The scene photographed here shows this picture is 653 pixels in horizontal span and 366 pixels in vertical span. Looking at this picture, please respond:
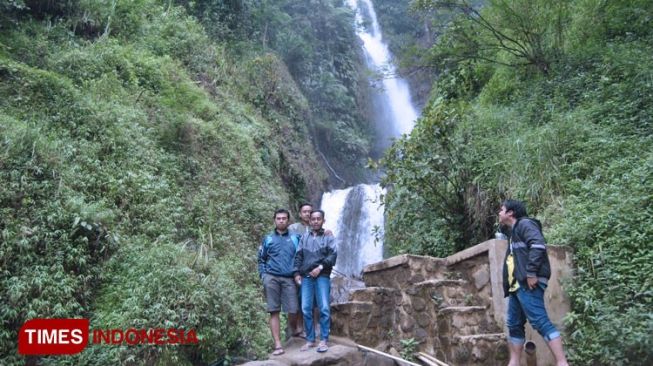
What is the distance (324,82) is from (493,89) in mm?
9959

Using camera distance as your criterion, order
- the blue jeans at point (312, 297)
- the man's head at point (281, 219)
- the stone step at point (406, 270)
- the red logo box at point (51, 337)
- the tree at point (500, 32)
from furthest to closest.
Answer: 1. the tree at point (500, 32)
2. the stone step at point (406, 270)
3. the man's head at point (281, 219)
4. the blue jeans at point (312, 297)
5. the red logo box at point (51, 337)

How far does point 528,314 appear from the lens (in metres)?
4.17

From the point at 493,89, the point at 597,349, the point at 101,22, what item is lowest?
the point at 597,349

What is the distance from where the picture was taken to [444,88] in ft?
38.5

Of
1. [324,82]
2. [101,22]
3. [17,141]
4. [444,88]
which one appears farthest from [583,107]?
[324,82]

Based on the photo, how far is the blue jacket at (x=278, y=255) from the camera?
17.9 ft

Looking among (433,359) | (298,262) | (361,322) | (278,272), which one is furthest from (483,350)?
(278,272)

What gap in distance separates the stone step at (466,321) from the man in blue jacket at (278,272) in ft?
5.05

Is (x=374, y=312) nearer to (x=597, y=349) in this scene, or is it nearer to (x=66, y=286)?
(x=597, y=349)

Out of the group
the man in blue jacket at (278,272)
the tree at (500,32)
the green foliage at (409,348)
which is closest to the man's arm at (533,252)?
the green foliage at (409,348)

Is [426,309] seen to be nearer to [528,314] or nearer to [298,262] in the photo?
[298,262]

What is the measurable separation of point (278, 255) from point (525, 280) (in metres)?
2.47

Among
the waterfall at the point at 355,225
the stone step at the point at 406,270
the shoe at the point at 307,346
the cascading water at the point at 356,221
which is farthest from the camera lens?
the waterfall at the point at 355,225

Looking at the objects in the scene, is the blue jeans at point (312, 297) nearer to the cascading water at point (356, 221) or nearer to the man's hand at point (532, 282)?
the man's hand at point (532, 282)
